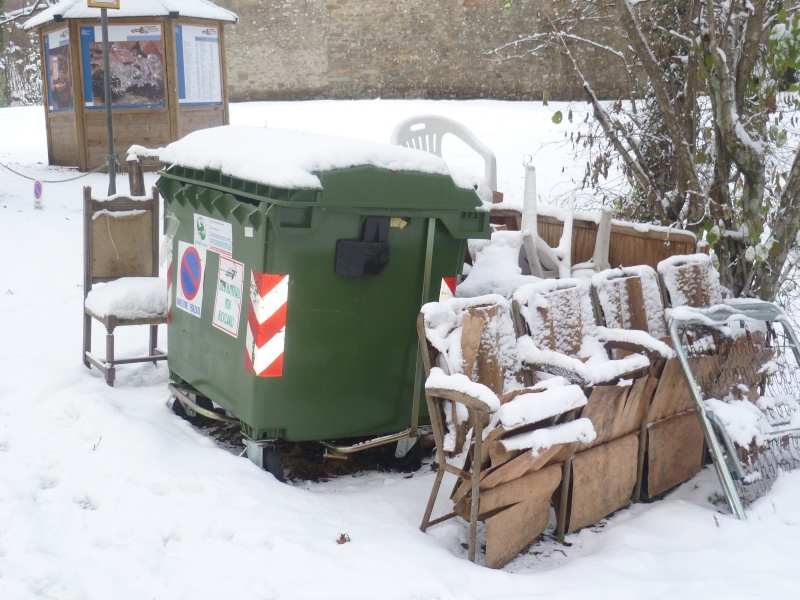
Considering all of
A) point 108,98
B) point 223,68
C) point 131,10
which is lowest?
point 108,98

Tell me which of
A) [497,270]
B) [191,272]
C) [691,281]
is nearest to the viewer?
[191,272]

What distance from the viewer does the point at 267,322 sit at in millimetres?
3584

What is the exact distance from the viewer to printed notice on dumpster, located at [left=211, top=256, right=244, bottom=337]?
3.77 m

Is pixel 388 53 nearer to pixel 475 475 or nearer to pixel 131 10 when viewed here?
pixel 131 10

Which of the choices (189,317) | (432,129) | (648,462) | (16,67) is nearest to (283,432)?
(189,317)

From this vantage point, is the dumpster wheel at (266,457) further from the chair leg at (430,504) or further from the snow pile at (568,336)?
the snow pile at (568,336)

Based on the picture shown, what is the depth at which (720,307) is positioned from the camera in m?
3.92

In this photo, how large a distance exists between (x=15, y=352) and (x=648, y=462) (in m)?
3.49

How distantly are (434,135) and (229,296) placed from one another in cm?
320

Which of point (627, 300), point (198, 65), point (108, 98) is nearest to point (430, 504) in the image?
point (627, 300)

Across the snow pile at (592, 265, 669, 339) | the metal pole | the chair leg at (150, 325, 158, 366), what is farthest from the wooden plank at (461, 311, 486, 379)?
the metal pole

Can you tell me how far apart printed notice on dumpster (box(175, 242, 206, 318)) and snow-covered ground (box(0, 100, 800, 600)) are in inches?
21.6

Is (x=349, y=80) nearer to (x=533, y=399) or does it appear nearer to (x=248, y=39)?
(x=248, y=39)

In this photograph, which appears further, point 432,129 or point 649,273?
point 432,129
